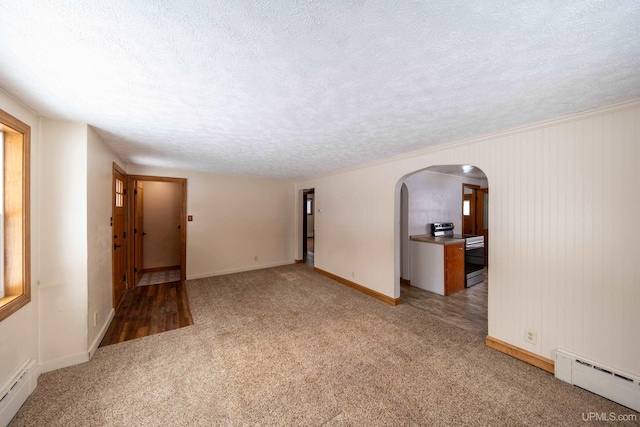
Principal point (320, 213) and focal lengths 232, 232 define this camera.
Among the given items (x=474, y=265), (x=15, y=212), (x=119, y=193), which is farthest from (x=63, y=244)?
(x=474, y=265)

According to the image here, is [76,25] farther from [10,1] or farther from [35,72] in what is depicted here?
[35,72]

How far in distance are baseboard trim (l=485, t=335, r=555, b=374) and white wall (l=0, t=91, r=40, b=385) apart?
417 centimetres

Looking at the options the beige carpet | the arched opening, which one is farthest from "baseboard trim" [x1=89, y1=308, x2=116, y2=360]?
the arched opening

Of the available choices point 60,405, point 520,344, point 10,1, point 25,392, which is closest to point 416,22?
point 10,1

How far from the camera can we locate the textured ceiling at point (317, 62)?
968 millimetres

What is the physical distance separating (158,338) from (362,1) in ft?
11.6

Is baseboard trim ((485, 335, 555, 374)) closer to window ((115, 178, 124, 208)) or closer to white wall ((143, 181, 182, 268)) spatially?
window ((115, 178, 124, 208))

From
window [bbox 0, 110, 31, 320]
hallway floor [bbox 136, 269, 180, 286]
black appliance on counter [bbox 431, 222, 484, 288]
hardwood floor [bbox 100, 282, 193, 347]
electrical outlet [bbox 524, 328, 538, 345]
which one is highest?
window [bbox 0, 110, 31, 320]

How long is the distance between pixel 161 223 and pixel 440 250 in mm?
6187

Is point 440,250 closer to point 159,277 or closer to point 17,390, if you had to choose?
point 17,390

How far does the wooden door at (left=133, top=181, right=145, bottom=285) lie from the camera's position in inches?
183

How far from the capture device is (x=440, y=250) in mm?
4129

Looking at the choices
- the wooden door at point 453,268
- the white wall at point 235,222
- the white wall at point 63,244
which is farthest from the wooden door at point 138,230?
the wooden door at point 453,268

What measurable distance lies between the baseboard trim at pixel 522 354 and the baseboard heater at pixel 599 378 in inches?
3.3
